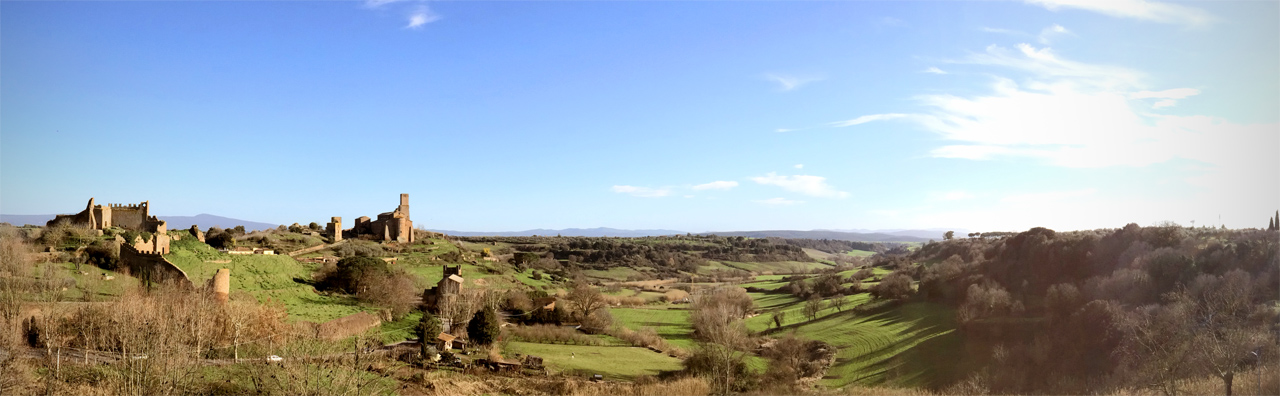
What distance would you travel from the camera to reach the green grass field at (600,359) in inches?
1357

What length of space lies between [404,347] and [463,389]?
8188 millimetres

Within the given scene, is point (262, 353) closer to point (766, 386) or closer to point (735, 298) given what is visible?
point (766, 386)

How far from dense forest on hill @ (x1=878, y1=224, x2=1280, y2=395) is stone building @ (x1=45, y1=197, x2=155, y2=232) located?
188 ft

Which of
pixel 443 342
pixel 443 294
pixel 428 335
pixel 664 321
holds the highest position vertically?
pixel 443 294

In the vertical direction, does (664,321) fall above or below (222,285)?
below

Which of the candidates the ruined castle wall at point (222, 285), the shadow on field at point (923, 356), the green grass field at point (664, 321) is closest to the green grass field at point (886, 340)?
the shadow on field at point (923, 356)

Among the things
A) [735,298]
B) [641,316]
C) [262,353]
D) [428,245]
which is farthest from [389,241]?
[262,353]

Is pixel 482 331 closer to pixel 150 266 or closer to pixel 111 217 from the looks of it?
pixel 150 266

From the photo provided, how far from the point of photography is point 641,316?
6097cm

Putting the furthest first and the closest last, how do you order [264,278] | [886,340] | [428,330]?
[886,340] < [264,278] < [428,330]

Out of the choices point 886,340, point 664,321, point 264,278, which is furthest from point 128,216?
point 886,340

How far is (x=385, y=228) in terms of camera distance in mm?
77250

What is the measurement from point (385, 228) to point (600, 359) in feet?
161

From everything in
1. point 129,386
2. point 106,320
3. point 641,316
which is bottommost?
point 641,316
